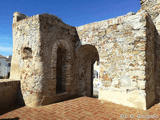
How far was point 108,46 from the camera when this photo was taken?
486 cm

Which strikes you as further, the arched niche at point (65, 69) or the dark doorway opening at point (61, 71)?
the dark doorway opening at point (61, 71)

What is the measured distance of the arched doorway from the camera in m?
6.10

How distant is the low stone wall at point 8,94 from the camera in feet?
13.8

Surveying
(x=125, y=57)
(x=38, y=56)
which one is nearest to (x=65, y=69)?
(x=38, y=56)

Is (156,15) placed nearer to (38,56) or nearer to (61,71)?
(61,71)

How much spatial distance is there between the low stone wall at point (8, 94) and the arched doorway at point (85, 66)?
114 inches

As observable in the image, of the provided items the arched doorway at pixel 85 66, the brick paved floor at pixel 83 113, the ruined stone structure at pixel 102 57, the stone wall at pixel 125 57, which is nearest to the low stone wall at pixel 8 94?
the ruined stone structure at pixel 102 57

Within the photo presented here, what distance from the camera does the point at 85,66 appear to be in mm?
6500

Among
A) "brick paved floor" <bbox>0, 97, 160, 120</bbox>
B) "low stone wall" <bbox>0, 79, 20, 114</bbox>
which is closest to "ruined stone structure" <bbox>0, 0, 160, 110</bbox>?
"low stone wall" <bbox>0, 79, 20, 114</bbox>

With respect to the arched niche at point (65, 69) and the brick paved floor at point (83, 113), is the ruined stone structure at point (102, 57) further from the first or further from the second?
the brick paved floor at point (83, 113)

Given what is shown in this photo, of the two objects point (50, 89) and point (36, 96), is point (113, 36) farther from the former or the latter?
point (36, 96)

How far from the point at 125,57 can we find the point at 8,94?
455 centimetres

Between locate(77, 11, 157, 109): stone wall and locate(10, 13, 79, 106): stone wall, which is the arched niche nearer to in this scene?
locate(10, 13, 79, 106): stone wall

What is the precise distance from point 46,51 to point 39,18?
123 centimetres
